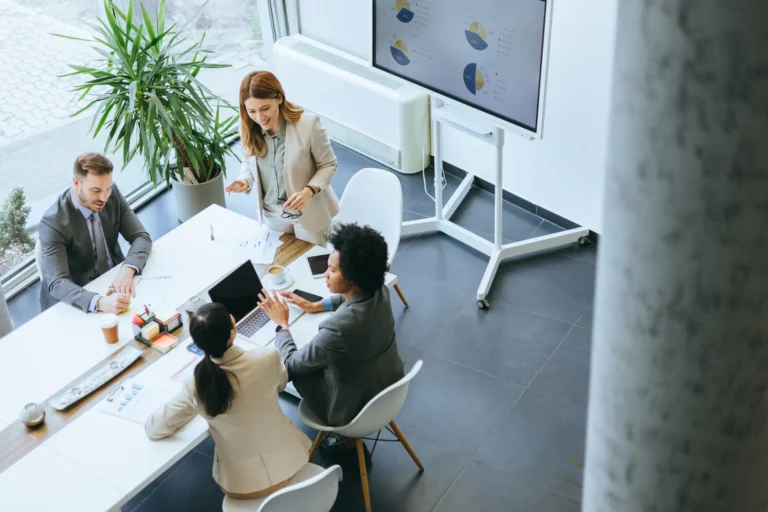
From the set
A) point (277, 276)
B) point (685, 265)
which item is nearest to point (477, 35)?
point (277, 276)

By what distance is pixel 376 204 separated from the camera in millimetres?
4477

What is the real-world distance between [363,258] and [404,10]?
2136mm

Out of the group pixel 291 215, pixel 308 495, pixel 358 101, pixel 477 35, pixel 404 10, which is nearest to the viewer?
pixel 308 495

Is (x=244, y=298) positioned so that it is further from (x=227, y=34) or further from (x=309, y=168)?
(x=227, y=34)

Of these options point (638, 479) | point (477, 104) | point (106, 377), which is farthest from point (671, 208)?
point (477, 104)

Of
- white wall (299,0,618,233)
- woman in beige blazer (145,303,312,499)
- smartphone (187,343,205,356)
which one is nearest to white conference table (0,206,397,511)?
smartphone (187,343,205,356)

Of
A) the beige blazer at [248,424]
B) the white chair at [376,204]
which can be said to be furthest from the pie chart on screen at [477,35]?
the beige blazer at [248,424]

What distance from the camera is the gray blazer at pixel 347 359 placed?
326cm

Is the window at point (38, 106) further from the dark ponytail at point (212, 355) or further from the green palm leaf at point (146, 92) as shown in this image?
the dark ponytail at point (212, 355)

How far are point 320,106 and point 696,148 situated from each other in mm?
6260

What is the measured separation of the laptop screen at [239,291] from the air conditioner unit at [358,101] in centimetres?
251

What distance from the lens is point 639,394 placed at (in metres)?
0.40

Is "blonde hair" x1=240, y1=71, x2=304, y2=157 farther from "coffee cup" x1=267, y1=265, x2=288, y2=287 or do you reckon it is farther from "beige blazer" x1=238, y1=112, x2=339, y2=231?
"coffee cup" x1=267, y1=265, x2=288, y2=287

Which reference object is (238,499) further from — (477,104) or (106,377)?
(477,104)
